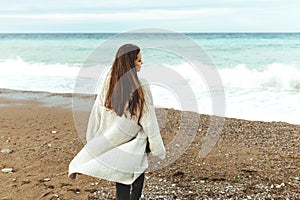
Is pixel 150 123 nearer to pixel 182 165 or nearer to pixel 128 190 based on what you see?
pixel 128 190

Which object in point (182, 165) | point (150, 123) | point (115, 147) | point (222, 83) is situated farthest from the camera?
point (222, 83)

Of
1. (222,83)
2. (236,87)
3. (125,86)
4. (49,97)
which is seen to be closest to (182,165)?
(125,86)

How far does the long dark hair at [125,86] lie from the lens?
8.63ft

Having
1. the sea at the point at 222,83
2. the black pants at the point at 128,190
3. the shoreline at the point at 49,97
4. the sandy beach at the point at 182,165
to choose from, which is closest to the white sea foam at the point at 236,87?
the sea at the point at 222,83

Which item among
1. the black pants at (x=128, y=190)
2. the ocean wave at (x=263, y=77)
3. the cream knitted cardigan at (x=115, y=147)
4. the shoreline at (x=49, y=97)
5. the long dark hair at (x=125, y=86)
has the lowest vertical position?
the shoreline at (x=49, y=97)

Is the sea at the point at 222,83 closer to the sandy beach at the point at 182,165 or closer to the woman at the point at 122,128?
the woman at the point at 122,128

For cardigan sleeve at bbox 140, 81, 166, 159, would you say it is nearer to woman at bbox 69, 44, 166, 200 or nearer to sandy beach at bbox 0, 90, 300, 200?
woman at bbox 69, 44, 166, 200

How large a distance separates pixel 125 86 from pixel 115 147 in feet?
1.50

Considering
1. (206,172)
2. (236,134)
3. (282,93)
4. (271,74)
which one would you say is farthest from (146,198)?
(271,74)

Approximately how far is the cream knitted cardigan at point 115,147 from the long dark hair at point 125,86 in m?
0.06

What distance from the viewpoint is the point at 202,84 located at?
35.0 ft

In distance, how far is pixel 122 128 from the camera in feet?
8.91

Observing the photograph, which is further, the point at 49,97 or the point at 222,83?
the point at 222,83

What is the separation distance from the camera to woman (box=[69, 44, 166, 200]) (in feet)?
8.68
